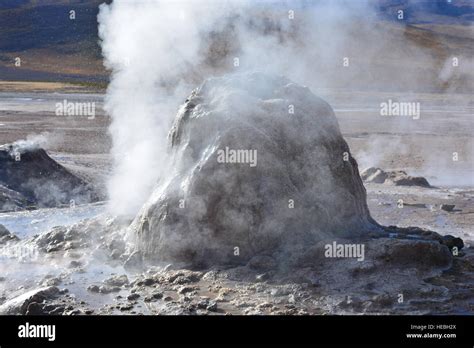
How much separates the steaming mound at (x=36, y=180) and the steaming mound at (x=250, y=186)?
6.21 m

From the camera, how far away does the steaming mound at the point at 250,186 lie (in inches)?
378

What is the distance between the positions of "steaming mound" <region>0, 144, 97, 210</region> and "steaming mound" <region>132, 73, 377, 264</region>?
20.4 ft

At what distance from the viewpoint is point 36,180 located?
54.8 ft

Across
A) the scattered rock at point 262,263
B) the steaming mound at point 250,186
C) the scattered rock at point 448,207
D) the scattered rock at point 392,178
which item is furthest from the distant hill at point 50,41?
the scattered rock at point 262,263

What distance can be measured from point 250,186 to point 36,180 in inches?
333

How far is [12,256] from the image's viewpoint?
1079cm

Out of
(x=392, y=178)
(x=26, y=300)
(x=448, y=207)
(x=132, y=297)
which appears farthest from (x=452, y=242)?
(x=392, y=178)

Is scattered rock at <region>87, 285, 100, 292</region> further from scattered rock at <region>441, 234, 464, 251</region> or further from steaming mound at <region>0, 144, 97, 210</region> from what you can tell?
steaming mound at <region>0, 144, 97, 210</region>

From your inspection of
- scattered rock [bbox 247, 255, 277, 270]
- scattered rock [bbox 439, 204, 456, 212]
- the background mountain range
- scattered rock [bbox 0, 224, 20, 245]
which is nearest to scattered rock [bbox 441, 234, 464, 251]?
scattered rock [bbox 247, 255, 277, 270]

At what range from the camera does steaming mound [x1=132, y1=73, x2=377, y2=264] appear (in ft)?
31.5

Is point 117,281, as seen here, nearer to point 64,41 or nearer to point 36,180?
point 36,180

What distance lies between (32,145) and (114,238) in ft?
25.6

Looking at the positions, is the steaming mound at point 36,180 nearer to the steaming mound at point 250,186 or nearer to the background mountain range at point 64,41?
the steaming mound at point 250,186
